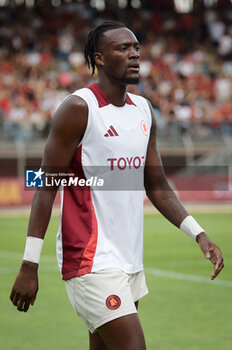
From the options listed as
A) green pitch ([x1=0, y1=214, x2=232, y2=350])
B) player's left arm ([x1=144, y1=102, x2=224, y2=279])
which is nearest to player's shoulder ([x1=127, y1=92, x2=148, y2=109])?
player's left arm ([x1=144, y1=102, x2=224, y2=279])

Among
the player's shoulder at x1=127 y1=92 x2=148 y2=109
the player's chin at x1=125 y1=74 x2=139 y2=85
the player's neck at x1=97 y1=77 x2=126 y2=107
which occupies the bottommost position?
the player's shoulder at x1=127 y1=92 x2=148 y2=109

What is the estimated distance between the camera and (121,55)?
13.3 feet

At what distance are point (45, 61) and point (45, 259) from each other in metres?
15.4

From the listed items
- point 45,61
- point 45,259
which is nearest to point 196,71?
point 45,61

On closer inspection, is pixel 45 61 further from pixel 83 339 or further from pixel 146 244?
pixel 83 339

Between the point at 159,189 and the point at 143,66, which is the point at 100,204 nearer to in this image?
the point at 159,189

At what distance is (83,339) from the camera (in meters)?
6.95

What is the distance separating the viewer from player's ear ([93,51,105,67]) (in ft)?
13.6

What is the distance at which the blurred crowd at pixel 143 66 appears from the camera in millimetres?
24172

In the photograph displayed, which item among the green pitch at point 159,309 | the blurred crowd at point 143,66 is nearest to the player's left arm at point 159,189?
the green pitch at point 159,309

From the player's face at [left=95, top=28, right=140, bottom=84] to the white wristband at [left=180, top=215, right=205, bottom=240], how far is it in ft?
2.86

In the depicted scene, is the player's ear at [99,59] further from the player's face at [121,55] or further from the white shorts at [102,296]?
the white shorts at [102,296]

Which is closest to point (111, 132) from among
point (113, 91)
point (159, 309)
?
point (113, 91)

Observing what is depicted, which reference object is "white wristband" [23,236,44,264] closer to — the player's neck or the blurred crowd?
the player's neck
